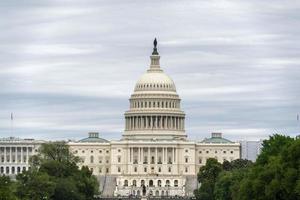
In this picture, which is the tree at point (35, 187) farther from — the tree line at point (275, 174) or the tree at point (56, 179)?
the tree line at point (275, 174)

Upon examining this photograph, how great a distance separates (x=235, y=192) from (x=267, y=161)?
1410cm

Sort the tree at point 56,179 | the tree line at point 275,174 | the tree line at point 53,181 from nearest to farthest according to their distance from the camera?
the tree line at point 275,174
the tree line at point 53,181
the tree at point 56,179

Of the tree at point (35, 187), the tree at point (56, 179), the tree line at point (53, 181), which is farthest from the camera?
the tree at point (56, 179)

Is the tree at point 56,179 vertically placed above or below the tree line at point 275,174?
above

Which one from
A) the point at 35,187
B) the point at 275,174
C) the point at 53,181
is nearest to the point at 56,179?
the point at 53,181

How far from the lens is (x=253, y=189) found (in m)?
122

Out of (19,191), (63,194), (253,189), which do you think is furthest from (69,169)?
(253,189)

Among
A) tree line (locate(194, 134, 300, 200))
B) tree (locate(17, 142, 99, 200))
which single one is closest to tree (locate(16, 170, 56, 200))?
tree (locate(17, 142, 99, 200))

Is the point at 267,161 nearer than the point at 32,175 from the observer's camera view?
Yes

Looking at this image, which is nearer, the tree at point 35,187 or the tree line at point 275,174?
the tree line at point 275,174

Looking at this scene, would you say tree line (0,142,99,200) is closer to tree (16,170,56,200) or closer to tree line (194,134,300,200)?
tree (16,170,56,200)

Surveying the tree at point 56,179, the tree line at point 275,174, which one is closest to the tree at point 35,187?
the tree at point 56,179

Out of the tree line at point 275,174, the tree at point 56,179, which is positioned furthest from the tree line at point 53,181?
the tree line at point 275,174

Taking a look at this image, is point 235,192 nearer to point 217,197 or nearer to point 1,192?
point 217,197
